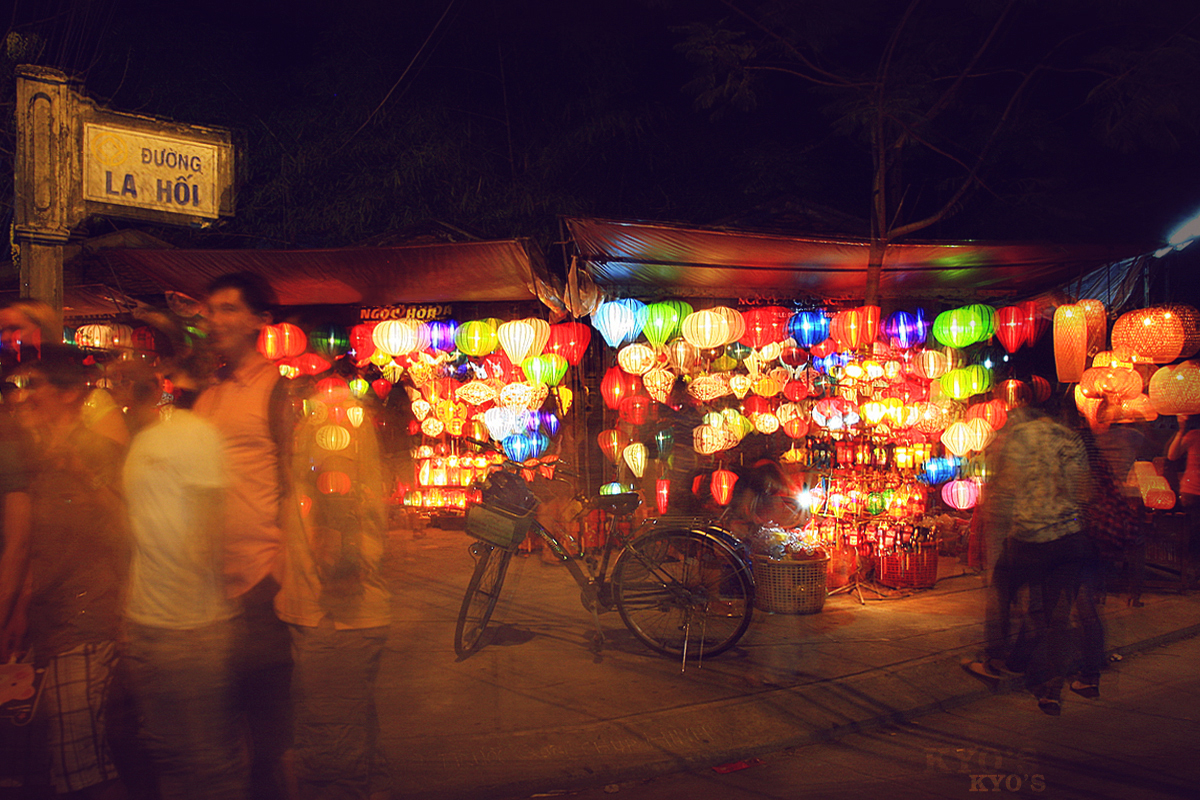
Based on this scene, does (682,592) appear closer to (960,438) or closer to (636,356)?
(636,356)

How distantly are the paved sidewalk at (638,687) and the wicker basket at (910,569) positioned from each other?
0.23 meters

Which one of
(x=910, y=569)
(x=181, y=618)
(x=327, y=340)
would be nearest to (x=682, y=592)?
(x=910, y=569)

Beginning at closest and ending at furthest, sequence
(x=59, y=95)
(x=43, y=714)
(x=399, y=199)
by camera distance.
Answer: (x=43, y=714) → (x=59, y=95) → (x=399, y=199)

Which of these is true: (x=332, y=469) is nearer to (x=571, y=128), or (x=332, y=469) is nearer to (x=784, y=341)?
(x=784, y=341)

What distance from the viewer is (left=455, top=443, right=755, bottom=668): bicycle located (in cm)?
498

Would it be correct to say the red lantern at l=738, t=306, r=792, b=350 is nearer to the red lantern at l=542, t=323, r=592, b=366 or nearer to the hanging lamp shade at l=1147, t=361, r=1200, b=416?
the red lantern at l=542, t=323, r=592, b=366

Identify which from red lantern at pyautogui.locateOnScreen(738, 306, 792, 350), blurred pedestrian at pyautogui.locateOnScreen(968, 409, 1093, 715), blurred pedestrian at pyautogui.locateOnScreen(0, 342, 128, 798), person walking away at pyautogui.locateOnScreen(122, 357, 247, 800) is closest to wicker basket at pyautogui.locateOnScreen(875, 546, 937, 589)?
blurred pedestrian at pyautogui.locateOnScreen(968, 409, 1093, 715)

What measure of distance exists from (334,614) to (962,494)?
7.29 m

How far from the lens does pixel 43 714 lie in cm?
282

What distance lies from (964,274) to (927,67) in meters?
2.39

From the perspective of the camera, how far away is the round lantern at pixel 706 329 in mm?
7273

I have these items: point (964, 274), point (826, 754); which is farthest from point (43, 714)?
point (964, 274)

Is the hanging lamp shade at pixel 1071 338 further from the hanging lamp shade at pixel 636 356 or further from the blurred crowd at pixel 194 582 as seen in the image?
the blurred crowd at pixel 194 582

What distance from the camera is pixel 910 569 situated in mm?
6953
